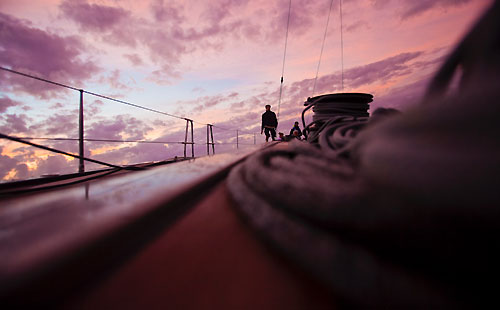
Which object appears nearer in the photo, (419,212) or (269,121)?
(419,212)

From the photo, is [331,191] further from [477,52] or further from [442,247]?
[477,52]

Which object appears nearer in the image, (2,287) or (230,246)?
(2,287)

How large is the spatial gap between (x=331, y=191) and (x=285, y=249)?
102 mm

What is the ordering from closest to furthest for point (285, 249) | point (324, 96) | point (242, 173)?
point (285, 249) < point (242, 173) < point (324, 96)

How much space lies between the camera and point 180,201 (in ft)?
1.46

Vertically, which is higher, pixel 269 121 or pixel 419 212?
pixel 269 121

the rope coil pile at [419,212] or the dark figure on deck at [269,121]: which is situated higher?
the dark figure on deck at [269,121]

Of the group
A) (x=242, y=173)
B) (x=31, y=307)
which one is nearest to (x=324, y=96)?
(x=242, y=173)

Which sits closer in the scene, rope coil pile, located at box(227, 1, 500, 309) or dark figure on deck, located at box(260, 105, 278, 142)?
rope coil pile, located at box(227, 1, 500, 309)

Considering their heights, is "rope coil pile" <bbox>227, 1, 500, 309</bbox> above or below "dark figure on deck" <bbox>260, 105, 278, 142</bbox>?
below

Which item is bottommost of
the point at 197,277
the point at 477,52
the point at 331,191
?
the point at 197,277

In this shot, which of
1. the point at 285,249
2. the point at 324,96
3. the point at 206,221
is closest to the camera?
the point at 285,249

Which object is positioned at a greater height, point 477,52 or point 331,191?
point 477,52

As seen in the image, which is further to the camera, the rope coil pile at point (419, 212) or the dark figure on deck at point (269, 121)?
the dark figure on deck at point (269, 121)
